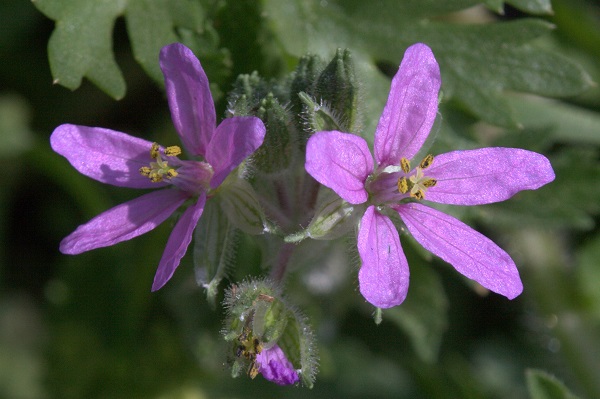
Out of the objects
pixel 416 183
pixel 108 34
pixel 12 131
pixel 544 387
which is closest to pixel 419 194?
pixel 416 183

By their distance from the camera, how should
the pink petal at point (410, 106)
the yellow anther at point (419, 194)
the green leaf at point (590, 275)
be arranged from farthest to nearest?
the green leaf at point (590, 275), the yellow anther at point (419, 194), the pink petal at point (410, 106)

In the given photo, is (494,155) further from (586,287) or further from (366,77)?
(586,287)

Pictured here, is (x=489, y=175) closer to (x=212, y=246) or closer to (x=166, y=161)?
(x=212, y=246)

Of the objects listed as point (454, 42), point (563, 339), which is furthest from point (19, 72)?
point (563, 339)

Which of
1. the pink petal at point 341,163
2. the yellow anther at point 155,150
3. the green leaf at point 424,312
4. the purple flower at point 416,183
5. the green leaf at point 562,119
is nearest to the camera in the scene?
the pink petal at point 341,163

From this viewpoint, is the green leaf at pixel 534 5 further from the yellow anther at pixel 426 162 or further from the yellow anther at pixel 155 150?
the yellow anther at pixel 155 150

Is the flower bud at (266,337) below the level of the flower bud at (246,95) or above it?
below

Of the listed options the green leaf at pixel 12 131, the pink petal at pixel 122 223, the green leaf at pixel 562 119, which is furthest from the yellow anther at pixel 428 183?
the green leaf at pixel 12 131
